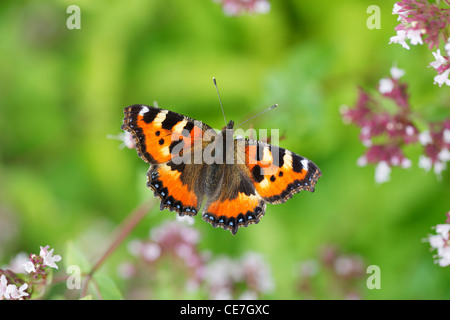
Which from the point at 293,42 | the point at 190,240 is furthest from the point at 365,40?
the point at 190,240

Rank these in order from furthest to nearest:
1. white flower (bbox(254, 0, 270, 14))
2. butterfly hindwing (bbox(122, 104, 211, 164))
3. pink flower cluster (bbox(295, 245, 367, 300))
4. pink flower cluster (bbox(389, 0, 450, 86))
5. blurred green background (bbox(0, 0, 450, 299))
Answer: blurred green background (bbox(0, 0, 450, 299))
pink flower cluster (bbox(295, 245, 367, 300))
white flower (bbox(254, 0, 270, 14))
butterfly hindwing (bbox(122, 104, 211, 164))
pink flower cluster (bbox(389, 0, 450, 86))

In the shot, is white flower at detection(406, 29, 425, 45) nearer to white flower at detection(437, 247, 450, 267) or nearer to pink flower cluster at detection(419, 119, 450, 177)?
pink flower cluster at detection(419, 119, 450, 177)

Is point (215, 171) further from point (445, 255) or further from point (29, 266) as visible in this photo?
point (445, 255)

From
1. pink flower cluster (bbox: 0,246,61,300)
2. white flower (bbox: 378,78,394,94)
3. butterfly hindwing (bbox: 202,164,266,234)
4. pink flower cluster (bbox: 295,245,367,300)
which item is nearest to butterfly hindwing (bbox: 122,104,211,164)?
butterfly hindwing (bbox: 202,164,266,234)

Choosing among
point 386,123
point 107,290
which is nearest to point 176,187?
point 107,290

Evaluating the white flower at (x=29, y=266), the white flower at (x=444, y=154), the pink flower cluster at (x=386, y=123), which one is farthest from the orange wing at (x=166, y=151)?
the white flower at (x=444, y=154)

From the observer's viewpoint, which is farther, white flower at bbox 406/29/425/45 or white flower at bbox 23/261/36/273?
white flower at bbox 23/261/36/273
